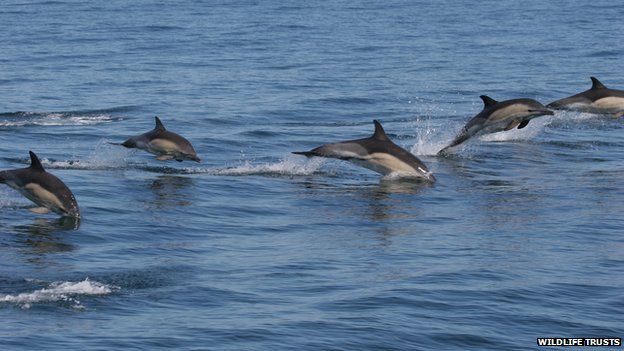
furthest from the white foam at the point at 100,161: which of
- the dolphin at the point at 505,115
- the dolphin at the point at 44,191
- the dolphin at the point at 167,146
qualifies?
the dolphin at the point at 505,115

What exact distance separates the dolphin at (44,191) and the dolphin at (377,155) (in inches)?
183

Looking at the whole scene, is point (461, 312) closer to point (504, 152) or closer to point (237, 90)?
point (504, 152)

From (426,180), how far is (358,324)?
8.28 metres

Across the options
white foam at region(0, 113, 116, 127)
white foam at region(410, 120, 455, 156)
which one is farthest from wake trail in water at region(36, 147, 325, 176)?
white foam at region(0, 113, 116, 127)

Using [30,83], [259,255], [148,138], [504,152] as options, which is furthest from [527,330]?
[30,83]

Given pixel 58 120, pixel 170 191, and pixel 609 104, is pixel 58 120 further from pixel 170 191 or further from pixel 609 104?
pixel 609 104

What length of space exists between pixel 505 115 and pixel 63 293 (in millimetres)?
11220

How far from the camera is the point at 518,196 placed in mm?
20219

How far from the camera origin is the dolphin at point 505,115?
904 inches

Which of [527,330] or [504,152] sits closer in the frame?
[527,330]

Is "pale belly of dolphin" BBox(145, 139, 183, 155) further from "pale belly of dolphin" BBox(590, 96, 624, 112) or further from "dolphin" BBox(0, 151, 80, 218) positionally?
"pale belly of dolphin" BBox(590, 96, 624, 112)

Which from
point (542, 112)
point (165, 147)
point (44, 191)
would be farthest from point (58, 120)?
point (44, 191)

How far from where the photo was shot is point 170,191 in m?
20.2

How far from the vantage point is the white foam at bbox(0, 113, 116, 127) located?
28.0 meters
